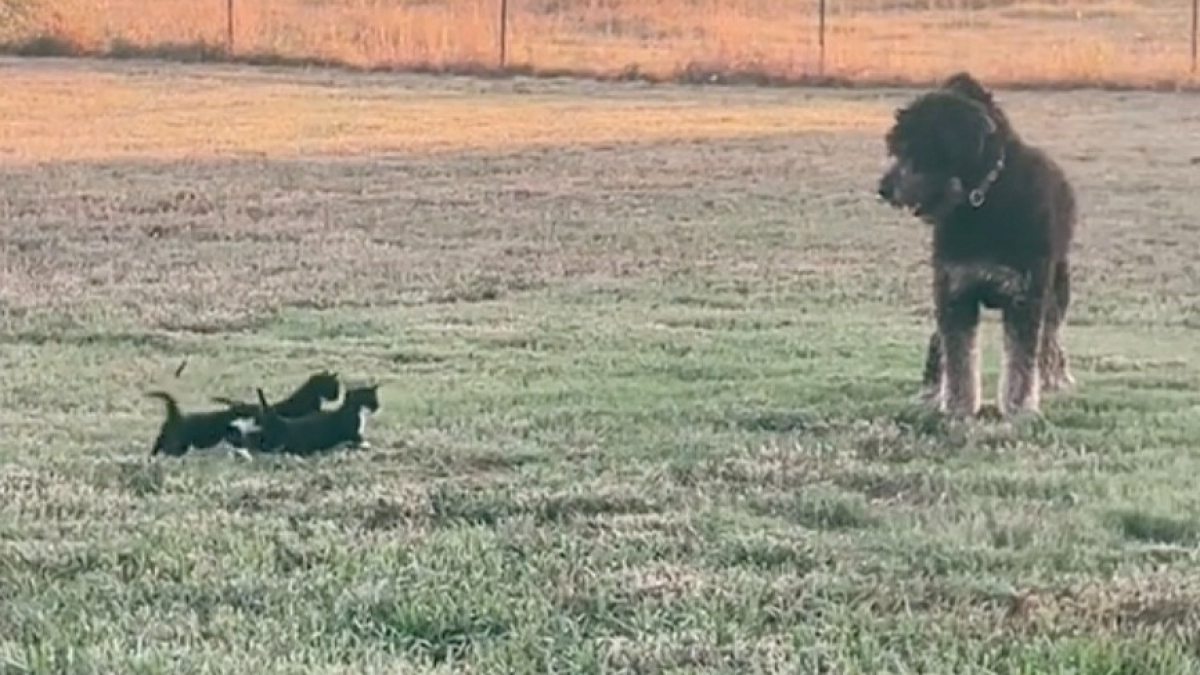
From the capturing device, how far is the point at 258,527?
19.8ft

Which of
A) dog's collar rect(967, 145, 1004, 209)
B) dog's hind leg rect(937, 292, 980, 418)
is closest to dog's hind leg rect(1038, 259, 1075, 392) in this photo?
dog's hind leg rect(937, 292, 980, 418)

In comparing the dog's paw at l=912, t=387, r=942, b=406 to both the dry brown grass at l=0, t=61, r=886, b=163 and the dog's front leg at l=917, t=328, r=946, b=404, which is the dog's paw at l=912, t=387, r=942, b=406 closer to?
the dog's front leg at l=917, t=328, r=946, b=404

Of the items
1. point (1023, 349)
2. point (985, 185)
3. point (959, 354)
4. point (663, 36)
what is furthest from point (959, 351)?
point (663, 36)

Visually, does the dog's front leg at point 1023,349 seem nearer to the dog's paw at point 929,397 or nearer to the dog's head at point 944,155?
the dog's paw at point 929,397

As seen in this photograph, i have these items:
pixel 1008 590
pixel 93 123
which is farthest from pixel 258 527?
pixel 93 123

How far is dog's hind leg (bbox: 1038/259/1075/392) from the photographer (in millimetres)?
8469

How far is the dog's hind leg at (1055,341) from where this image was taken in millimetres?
8469

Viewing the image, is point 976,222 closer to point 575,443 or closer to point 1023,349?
point 1023,349

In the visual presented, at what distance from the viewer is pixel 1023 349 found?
8.12 metres

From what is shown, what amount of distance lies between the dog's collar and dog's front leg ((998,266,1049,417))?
0.36 metres

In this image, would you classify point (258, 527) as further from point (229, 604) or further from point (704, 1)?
point (704, 1)

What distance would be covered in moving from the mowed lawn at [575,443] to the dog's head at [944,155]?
788 millimetres

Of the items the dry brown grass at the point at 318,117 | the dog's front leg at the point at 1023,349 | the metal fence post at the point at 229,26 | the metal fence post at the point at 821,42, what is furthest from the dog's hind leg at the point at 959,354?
the metal fence post at the point at 229,26

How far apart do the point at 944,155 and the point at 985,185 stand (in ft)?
0.64
